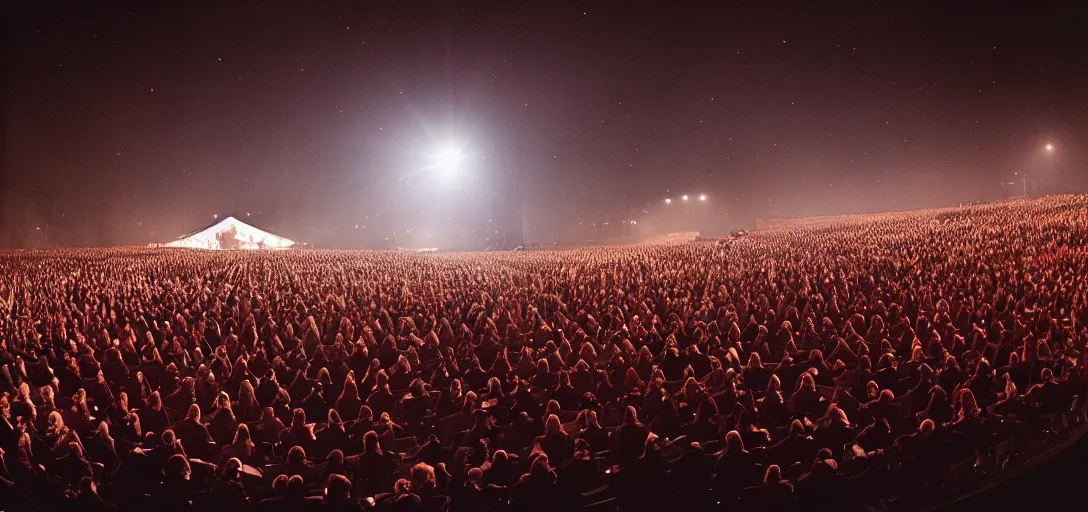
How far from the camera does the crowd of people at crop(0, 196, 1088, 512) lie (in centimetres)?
418

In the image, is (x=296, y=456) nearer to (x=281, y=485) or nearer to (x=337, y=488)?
(x=281, y=485)

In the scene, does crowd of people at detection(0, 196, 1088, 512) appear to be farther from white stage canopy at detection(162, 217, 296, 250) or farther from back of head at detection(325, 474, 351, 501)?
white stage canopy at detection(162, 217, 296, 250)

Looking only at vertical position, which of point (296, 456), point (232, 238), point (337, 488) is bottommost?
point (337, 488)

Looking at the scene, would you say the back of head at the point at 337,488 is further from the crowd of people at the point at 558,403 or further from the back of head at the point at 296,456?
the back of head at the point at 296,456

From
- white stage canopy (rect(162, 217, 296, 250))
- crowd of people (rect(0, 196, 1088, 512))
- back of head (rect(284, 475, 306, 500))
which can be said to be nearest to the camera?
back of head (rect(284, 475, 306, 500))

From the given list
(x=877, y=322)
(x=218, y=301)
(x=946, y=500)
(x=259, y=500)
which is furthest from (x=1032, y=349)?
(x=218, y=301)

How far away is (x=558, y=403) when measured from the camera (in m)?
5.27

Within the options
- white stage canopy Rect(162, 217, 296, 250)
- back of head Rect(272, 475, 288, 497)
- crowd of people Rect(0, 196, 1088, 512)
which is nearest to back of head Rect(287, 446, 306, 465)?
crowd of people Rect(0, 196, 1088, 512)

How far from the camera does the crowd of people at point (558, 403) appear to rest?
4184 millimetres

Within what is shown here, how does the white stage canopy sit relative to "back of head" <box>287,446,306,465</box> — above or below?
above

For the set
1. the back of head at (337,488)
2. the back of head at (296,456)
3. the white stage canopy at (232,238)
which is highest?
the white stage canopy at (232,238)

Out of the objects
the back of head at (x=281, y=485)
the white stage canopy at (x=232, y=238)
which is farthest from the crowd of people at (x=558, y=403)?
the white stage canopy at (x=232, y=238)

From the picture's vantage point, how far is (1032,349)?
5.87 meters

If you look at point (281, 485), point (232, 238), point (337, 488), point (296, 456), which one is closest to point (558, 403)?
point (337, 488)
